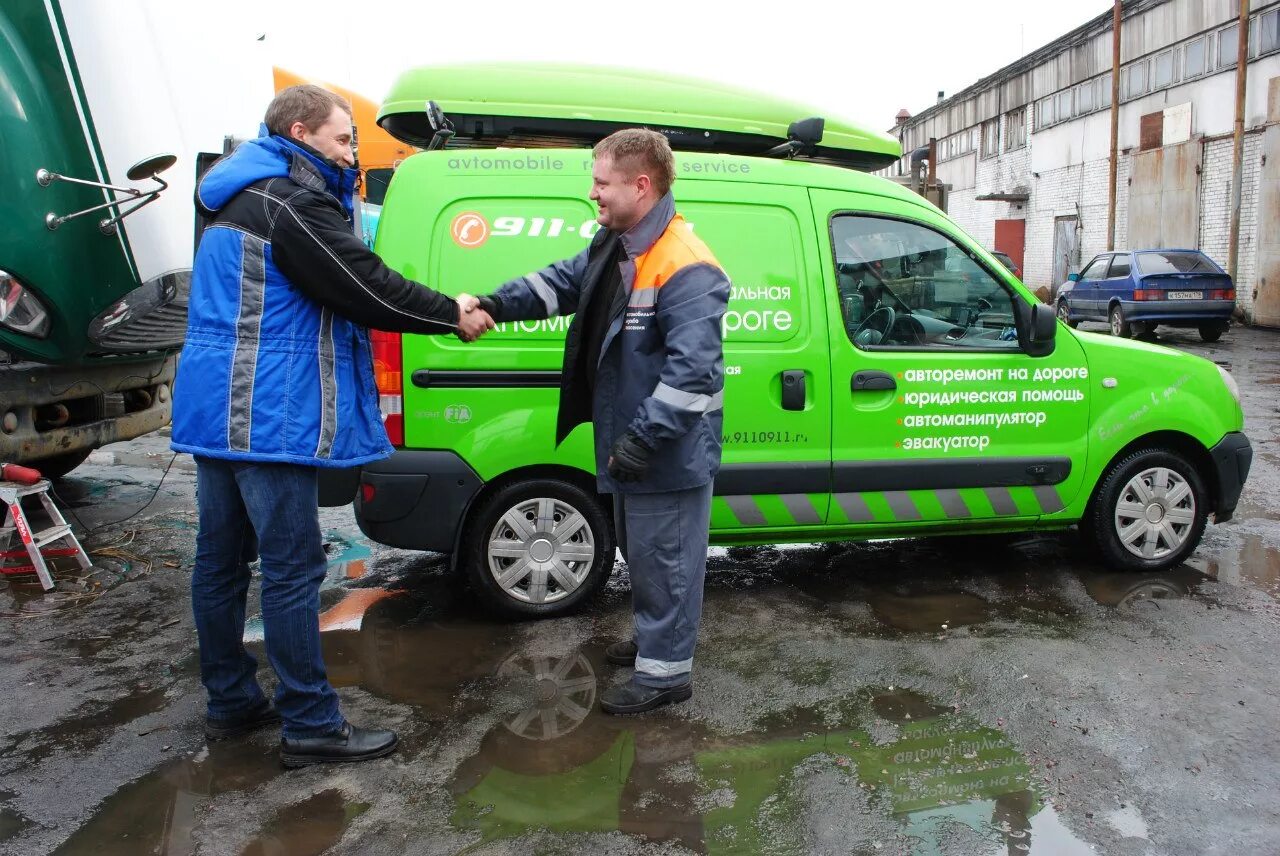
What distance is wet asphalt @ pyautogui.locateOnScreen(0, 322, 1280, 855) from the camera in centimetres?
286

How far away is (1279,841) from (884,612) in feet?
6.37

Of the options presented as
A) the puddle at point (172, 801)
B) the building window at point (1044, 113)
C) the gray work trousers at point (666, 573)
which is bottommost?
the puddle at point (172, 801)

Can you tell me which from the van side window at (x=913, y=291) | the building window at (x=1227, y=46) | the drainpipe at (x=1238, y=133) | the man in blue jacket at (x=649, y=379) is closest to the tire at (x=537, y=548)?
the man in blue jacket at (x=649, y=379)

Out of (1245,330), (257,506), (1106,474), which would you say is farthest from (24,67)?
(1245,330)

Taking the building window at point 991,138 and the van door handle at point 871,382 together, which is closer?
the van door handle at point 871,382

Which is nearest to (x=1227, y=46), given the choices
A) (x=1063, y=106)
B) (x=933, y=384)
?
(x=1063, y=106)

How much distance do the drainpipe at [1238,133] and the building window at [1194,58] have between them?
83.7 inches

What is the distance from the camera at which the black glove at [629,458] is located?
329 centimetres

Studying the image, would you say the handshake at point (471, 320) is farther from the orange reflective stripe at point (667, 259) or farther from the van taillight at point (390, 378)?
the van taillight at point (390, 378)

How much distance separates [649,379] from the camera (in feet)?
11.3

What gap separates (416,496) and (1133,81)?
1087 inches

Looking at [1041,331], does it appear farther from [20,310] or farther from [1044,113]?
[1044,113]

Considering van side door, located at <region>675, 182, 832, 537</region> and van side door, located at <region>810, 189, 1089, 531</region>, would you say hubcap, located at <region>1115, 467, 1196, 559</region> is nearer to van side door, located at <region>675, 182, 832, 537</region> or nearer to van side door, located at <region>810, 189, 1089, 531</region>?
van side door, located at <region>810, 189, 1089, 531</region>

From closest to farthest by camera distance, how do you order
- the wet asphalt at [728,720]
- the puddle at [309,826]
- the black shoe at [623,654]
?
the puddle at [309,826]
the wet asphalt at [728,720]
the black shoe at [623,654]
